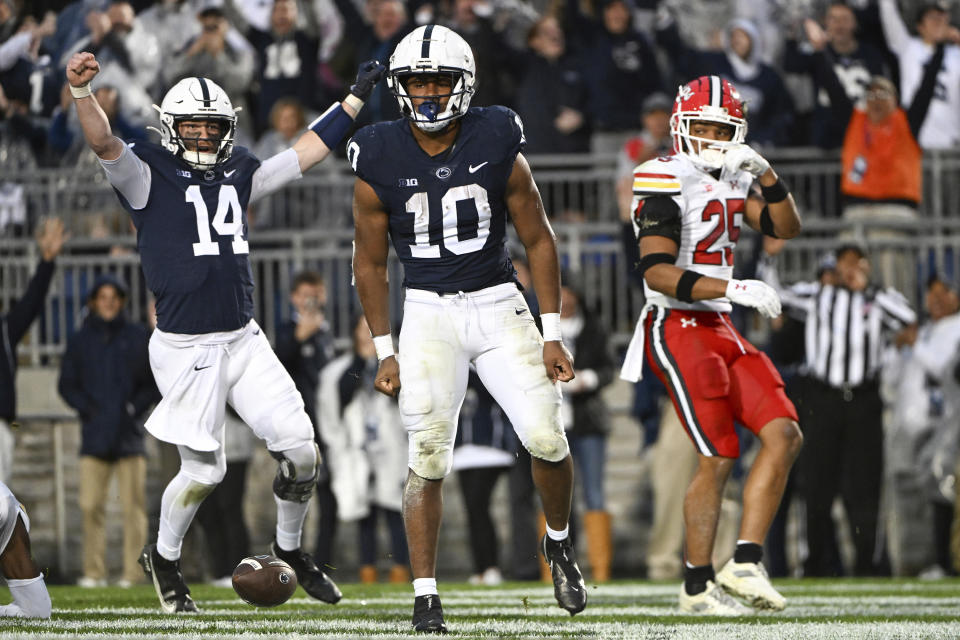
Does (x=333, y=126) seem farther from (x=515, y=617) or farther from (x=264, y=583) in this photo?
(x=515, y=617)

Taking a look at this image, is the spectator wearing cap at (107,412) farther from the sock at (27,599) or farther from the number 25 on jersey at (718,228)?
the number 25 on jersey at (718,228)

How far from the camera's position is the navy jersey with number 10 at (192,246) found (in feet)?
A: 21.5

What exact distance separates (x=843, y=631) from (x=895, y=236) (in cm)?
662

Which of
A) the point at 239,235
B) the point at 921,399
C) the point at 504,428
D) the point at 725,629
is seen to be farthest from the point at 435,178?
the point at 921,399

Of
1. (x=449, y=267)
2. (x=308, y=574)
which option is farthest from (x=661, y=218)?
(x=308, y=574)

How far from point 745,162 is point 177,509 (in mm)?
2663

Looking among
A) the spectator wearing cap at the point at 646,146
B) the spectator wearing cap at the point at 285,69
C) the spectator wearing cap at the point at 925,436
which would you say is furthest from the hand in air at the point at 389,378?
the spectator wearing cap at the point at 285,69

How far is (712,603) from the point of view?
643 cm

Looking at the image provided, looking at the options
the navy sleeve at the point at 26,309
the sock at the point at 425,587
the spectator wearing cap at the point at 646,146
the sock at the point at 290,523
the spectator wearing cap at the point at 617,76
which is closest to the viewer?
the sock at the point at 425,587

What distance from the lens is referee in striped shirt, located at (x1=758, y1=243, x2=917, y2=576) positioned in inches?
411

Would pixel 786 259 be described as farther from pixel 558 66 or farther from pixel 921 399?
pixel 558 66

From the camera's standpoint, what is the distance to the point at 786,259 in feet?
39.3

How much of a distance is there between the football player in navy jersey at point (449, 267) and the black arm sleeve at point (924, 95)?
6691mm

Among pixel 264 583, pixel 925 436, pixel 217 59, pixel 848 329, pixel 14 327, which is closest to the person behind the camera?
pixel 264 583
